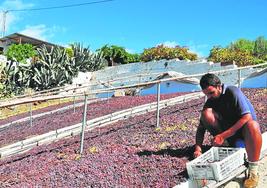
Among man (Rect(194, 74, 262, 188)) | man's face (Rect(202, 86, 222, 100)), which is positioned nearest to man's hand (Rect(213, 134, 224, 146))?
man (Rect(194, 74, 262, 188))

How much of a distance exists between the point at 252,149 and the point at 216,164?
639 millimetres

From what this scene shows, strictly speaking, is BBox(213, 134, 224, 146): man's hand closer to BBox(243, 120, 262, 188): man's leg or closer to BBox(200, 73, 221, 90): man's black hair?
BBox(243, 120, 262, 188): man's leg

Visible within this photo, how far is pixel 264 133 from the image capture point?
6.25 metres

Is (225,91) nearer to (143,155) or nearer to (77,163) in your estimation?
(143,155)

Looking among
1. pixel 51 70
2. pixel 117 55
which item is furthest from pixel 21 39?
pixel 51 70

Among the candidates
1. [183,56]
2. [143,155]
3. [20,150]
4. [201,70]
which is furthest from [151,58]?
[143,155]

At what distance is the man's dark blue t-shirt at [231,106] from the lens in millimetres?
4848

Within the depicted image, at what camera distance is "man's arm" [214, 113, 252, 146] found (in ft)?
15.6

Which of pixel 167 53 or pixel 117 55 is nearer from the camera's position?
pixel 167 53

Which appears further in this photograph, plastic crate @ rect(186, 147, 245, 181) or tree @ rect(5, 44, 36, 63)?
tree @ rect(5, 44, 36, 63)

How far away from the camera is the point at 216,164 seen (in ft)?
14.2

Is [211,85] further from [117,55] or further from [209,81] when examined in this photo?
[117,55]

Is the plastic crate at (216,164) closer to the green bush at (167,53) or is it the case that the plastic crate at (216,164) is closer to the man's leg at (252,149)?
the man's leg at (252,149)

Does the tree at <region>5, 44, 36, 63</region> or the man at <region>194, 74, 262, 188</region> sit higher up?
the tree at <region>5, 44, 36, 63</region>
